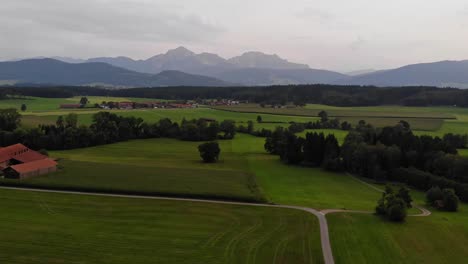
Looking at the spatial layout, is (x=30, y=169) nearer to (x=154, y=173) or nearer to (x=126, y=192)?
(x=126, y=192)

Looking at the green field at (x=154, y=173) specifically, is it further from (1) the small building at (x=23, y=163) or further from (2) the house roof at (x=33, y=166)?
(2) the house roof at (x=33, y=166)

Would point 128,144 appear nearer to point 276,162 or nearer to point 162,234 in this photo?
point 276,162

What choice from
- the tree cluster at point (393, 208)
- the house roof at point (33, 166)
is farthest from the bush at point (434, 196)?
the house roof at point (33, 166)

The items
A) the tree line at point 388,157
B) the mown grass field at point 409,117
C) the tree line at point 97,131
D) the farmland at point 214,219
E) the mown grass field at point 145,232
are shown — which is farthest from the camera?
the mown grass field at point 409,117

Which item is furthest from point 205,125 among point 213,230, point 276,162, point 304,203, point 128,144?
point 213,230

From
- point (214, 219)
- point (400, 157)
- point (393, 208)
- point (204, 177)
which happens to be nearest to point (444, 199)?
point (393, 208)
